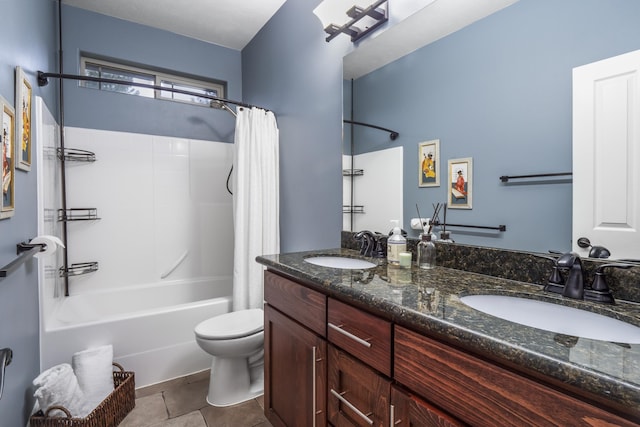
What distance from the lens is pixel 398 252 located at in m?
1.36

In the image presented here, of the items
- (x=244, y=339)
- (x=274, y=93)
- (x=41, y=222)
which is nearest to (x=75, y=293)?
(x=41, y=222)

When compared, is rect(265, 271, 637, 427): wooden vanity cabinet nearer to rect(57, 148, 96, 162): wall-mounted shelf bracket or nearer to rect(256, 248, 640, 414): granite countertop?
rect(256, 248, 640, 414): granite countertop

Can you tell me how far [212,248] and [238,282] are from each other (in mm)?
953

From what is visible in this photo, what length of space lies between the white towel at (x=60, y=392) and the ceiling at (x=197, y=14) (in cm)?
255

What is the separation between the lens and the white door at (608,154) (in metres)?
0.83

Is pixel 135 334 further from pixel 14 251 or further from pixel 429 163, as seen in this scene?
pixel 429 163

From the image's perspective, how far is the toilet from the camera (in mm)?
1770

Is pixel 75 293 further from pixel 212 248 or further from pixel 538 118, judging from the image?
pixel 538 118

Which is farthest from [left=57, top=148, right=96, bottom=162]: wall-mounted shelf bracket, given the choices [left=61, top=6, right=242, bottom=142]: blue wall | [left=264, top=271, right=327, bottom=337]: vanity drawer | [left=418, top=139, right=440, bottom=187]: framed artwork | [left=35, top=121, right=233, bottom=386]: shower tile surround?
[left=418, top=139, right=440, bottom=187]: framed artwork

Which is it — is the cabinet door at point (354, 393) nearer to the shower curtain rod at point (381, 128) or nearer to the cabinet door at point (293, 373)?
the cabinet door at point (293, 373)

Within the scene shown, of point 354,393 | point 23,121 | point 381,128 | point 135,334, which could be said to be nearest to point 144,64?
point 23,121

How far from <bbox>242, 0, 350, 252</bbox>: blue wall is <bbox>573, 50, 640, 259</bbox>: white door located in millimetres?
1158

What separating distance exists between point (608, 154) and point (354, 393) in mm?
1005

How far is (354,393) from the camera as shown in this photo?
3.22ft
